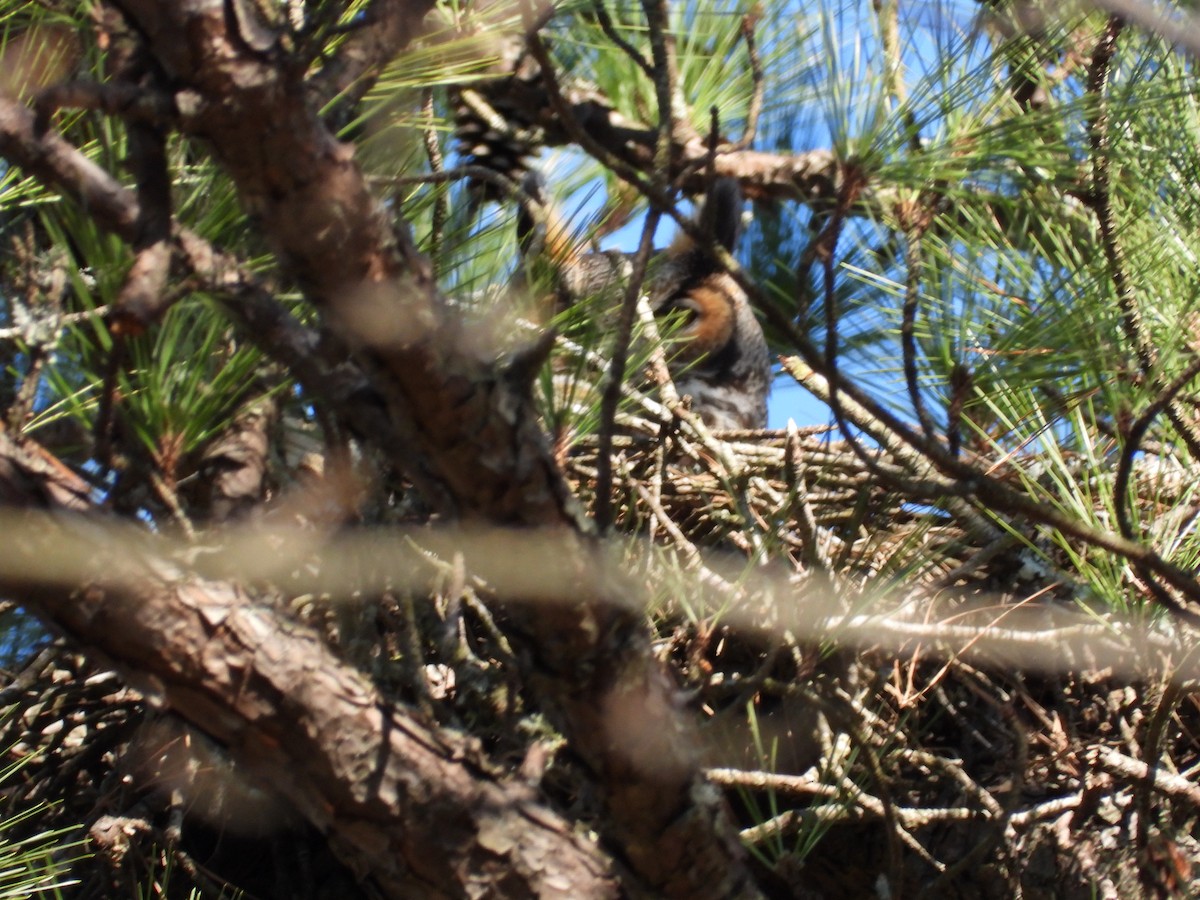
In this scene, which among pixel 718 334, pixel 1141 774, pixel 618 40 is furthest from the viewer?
pixel 718 334

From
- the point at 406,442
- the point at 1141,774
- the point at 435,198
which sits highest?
the point at 435,198

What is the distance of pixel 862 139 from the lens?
92 centimetres

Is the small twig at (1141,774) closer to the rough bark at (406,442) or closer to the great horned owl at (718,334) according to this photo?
the rough bark at (406,442)

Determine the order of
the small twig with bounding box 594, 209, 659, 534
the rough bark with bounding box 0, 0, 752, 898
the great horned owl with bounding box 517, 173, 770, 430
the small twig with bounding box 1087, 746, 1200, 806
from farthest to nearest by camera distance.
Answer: the great horned owl with bounding box 517, 173, 770, 430
the small twig with bounding box 1087, 746, 1200, 806
the small twig with bounding box 594, 209, 659, 534
the rough bark with bounding box 0, 0, 752, 898

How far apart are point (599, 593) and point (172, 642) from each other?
316mm

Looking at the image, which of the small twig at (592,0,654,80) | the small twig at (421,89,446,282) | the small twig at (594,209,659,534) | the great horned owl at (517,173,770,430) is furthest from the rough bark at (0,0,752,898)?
the great horned owl at (517,173,770,430)

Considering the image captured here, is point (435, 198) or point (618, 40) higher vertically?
point (618, 40)

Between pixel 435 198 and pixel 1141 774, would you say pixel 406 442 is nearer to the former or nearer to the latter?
pixel 435 198

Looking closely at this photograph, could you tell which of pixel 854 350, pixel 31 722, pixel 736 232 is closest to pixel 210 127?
pixel 31 722

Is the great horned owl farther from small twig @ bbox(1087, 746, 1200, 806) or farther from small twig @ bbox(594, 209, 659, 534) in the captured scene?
small twig @ bbox(594, 209, 659, 534)

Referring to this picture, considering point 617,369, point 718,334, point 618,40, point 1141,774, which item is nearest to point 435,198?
point 618,40

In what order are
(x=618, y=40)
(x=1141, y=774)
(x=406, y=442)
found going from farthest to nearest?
(x=1141, y=774)
(x=618, y=40)
(x=406, y=442)

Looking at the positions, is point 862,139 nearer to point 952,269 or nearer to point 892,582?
point 952,269

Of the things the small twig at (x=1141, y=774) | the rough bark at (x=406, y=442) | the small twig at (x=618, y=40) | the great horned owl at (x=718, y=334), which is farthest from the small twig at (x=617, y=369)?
the great horned owl at (x=718, y=334)
